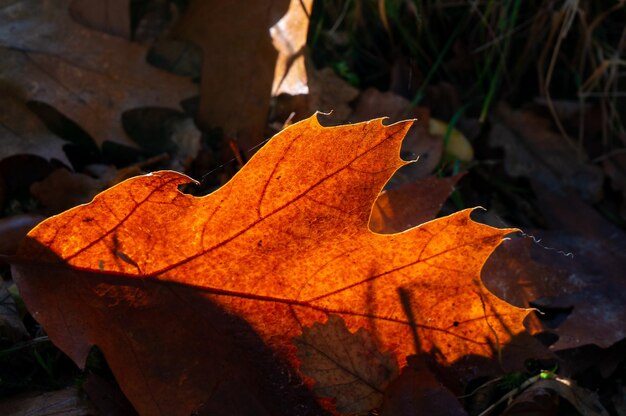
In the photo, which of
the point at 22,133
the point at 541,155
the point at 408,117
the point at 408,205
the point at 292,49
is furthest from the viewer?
the point at 541,155

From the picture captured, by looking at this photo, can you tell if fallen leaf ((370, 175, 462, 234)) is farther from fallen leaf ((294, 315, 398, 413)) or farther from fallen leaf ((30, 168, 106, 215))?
fallen leaf ((30, 168, 106, 215))

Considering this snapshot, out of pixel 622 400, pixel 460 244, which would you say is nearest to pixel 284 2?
pixel 460 244

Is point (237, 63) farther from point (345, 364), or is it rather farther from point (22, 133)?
point (345, 364)

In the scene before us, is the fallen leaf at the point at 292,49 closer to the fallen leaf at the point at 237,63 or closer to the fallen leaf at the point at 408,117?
the fallen leaf at the point at 237,63

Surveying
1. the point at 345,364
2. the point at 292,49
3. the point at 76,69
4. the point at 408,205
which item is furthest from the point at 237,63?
the point at 345,364

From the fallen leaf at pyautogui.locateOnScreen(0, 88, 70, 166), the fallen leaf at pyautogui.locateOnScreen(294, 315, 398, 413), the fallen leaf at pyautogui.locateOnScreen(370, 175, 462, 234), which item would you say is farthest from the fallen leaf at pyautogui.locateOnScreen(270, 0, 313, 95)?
the fallen leaf at pyautogui.locateOnScreen(294, 315, 398, 413)

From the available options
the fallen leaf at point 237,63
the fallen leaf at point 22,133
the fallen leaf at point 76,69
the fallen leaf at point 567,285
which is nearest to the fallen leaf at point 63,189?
the fallen leaf at point 22,133
